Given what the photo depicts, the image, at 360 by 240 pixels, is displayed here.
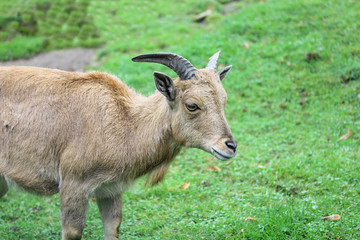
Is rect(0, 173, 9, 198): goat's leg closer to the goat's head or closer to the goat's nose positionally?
the goat's head

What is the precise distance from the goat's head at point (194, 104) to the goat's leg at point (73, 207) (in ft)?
4.73

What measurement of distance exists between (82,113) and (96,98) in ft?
0.91

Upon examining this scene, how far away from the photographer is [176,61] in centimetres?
539

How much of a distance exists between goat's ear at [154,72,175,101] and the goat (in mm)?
13

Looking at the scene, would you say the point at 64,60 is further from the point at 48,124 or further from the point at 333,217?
the point at 333,217

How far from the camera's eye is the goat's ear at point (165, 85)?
530cm

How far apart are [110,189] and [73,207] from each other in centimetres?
52

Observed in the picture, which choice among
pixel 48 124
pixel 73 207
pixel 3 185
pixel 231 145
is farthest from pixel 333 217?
pixel 3 185

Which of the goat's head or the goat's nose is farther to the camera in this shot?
the goat's head

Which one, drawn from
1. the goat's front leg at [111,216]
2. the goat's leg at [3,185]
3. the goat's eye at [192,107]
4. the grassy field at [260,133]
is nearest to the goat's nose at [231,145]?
the goat's eye at [192,107]

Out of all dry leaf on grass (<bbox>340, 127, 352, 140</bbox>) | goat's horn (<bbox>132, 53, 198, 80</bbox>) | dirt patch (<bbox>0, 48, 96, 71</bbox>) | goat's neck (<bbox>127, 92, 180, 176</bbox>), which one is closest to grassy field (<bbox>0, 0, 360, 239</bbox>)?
dry leaf on grass (<bbox>340, 127, 352, 140</bbox>)

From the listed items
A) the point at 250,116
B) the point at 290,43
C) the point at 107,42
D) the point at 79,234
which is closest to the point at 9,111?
the point at 79,234

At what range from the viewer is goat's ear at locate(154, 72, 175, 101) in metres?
5.30

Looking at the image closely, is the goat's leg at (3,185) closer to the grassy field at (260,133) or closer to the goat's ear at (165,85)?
the grassy field at (260,133)
